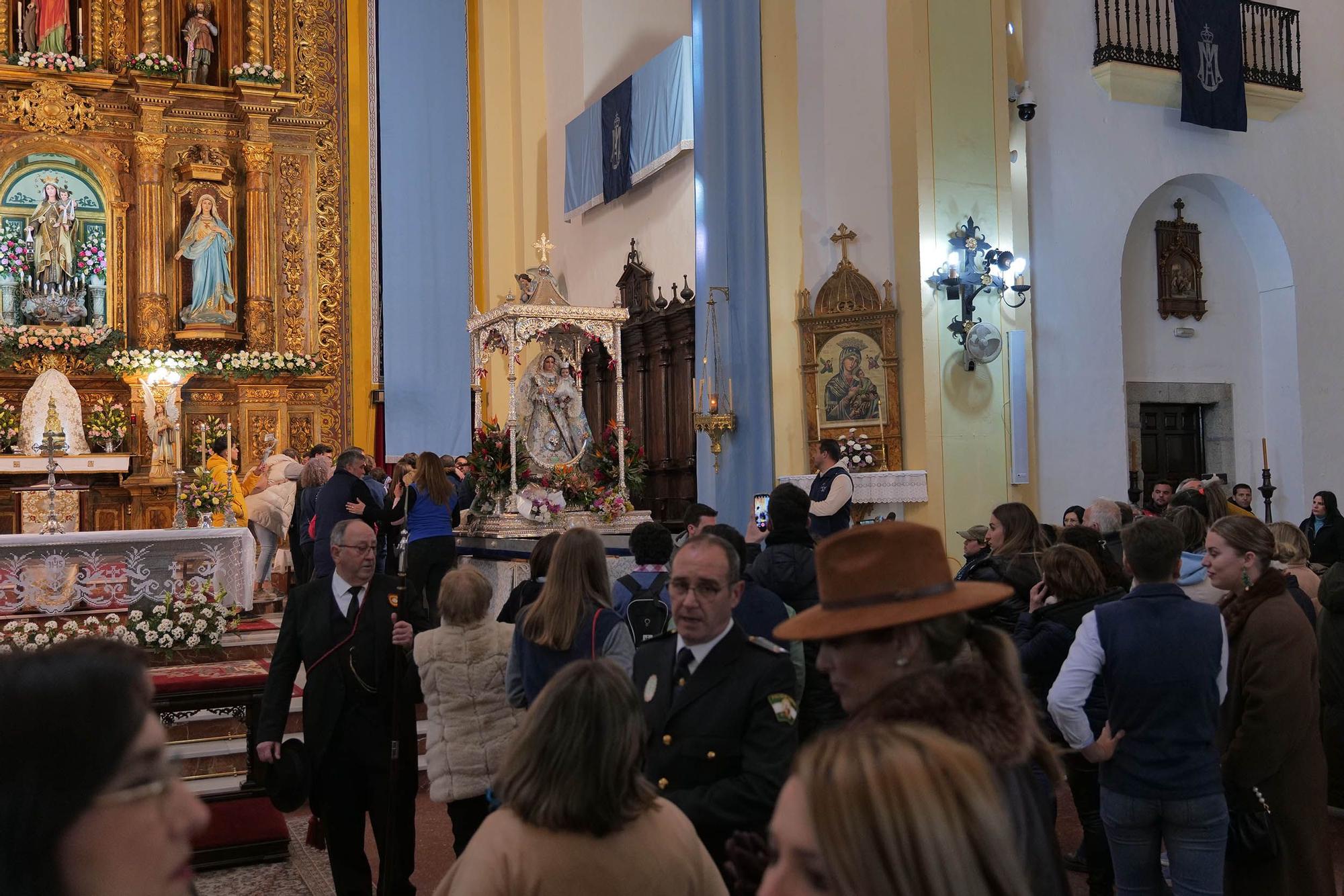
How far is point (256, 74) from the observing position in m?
17.5

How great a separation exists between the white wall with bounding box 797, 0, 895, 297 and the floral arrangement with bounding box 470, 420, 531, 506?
3562mm

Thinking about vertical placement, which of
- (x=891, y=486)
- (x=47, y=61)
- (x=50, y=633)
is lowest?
(x=50, y=633)

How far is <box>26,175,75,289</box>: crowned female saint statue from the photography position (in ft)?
54.6

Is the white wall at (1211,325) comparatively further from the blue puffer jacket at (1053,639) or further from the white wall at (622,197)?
the blue puffer jacket at (1053,639)

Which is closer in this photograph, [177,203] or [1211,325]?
[1211,325]

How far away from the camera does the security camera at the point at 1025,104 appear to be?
13.3m

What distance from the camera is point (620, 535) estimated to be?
1122cm

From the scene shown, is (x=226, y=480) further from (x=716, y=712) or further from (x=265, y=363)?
Answer: (x=716, y=712)

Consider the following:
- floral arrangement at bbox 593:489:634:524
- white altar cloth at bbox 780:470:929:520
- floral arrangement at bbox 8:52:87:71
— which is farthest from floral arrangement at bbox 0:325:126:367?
white altar cloth at bbox 780:470:929:520

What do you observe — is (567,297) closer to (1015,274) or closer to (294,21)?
(294,21)

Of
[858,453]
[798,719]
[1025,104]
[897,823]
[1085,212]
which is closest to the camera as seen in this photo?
[897,823]

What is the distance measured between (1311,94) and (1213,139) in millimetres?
1883

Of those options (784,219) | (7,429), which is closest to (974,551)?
(784,219)

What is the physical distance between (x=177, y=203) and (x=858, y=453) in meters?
10.6
